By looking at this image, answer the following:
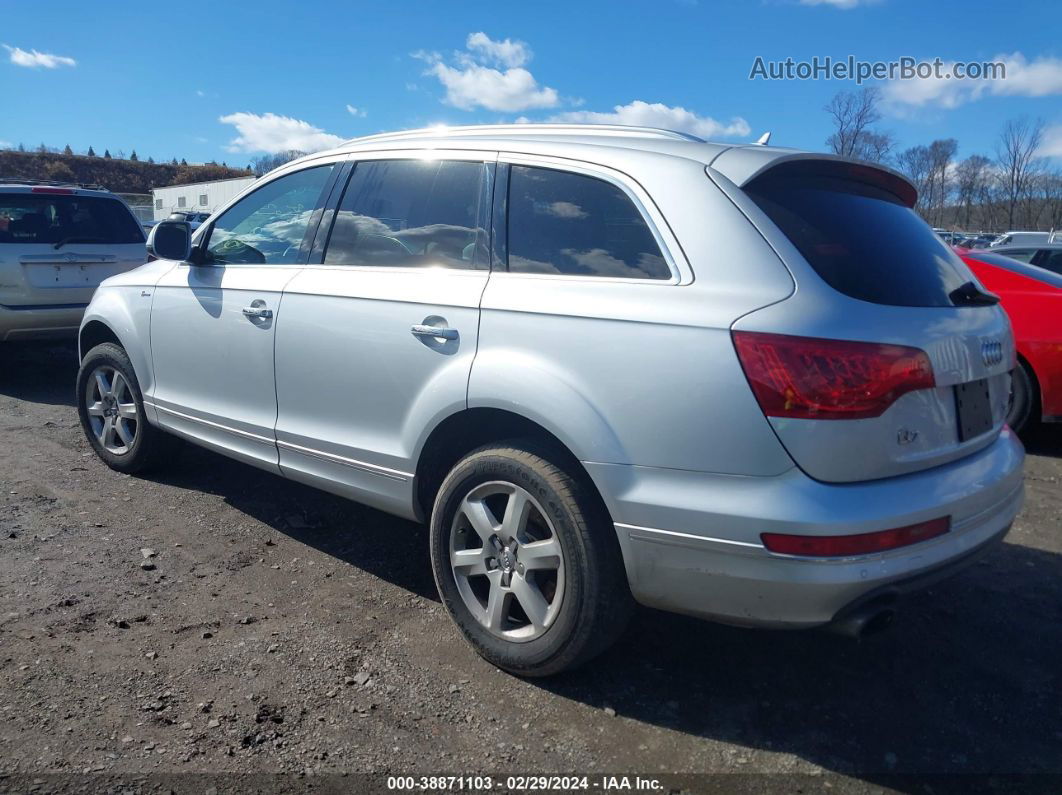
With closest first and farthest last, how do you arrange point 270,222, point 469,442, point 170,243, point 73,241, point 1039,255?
point 469,442 < point 270,222 < point 170,243 < point 73,241 < point 1039,255

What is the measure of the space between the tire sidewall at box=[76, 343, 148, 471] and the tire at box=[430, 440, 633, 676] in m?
2.58

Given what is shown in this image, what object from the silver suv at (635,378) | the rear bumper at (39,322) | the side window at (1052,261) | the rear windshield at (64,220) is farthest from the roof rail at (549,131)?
the side window at (1052,261)

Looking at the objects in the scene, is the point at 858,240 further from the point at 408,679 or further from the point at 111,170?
the point at 111,170

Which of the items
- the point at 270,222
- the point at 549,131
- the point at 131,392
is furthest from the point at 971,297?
the point at 131,392

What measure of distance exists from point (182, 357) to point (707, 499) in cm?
312

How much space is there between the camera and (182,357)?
4496 millimetres

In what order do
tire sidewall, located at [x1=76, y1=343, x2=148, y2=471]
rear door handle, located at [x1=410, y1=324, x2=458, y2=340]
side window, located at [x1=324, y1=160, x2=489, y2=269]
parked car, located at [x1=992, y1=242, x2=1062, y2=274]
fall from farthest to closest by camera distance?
parked car, located at [x1=992, y1=242, x2=1062, y2=274] < tire sidewall, located at [x1=76, y1=343, x2=148, y2=471] < side window, located at [x1=324, y1=160, x2=489, y2=269] < rear door handle, located at [x1=410, y1=324, x2=458, y2=340]

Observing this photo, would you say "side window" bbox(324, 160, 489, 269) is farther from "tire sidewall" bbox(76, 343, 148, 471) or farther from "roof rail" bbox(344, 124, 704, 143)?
"tire sidewall" bbox(76, 343, 148, 471)

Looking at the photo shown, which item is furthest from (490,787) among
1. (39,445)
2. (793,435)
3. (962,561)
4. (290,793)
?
(39,445)

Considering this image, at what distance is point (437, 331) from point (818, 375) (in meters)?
1.40

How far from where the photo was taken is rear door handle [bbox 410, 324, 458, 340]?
3.12 meters

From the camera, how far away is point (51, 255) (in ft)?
25.3

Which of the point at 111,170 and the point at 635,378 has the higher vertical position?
the point at 111,170

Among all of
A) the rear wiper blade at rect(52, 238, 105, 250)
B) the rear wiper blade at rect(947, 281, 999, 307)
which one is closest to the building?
the rear wiper blade at rect(52, 238, 105, 250)
